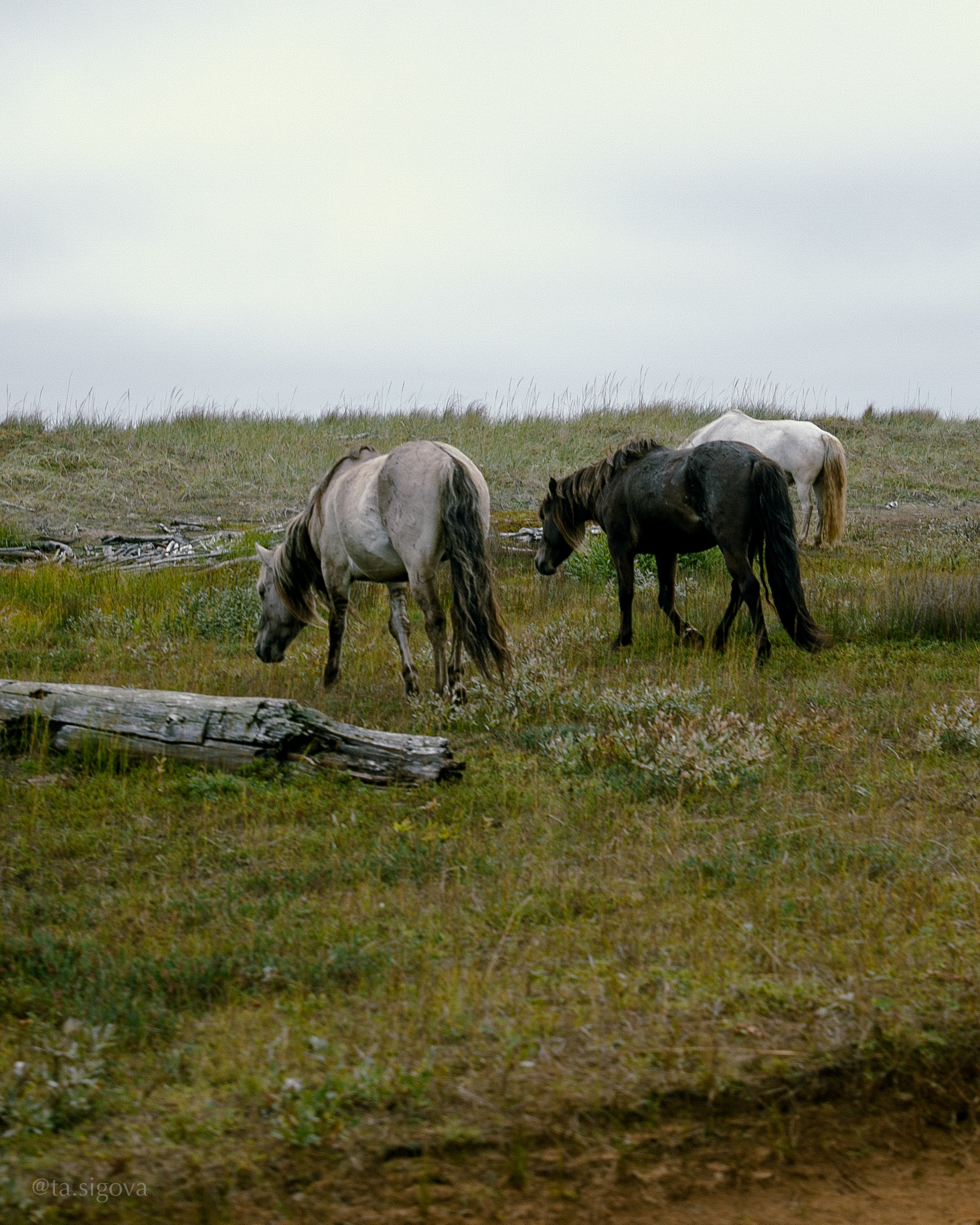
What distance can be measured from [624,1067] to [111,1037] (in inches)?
58.7

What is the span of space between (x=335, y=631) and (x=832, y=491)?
837 centimetres

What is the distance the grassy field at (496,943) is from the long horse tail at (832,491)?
18.8ft

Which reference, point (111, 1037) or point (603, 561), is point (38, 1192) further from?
point (603, 561)

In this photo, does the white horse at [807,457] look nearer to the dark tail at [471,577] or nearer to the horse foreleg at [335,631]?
the horse foreleg at [335,631]

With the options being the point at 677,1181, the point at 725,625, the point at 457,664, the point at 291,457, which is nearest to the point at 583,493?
the point at 725,625

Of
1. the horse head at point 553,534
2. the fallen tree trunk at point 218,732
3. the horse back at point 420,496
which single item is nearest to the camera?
the fallen tree trunk at point 218,732

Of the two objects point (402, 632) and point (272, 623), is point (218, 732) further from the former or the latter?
point (272, 623)

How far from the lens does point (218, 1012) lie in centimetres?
313

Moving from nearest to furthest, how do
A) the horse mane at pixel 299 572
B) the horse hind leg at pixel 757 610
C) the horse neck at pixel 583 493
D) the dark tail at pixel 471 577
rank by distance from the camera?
the dark tail at pixel 471 577, the horse hind leg at pixel 757 610, the horse mane at pixel 299 572, the horse neck at pixel 583 493

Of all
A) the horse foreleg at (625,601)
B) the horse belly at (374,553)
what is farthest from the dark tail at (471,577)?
the horse foreleg at (625,601)

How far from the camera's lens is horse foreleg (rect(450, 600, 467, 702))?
22.6ft

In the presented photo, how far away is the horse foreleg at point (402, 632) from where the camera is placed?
24.2 ft

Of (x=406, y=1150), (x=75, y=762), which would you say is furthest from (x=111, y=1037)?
(x=75, y=762)
